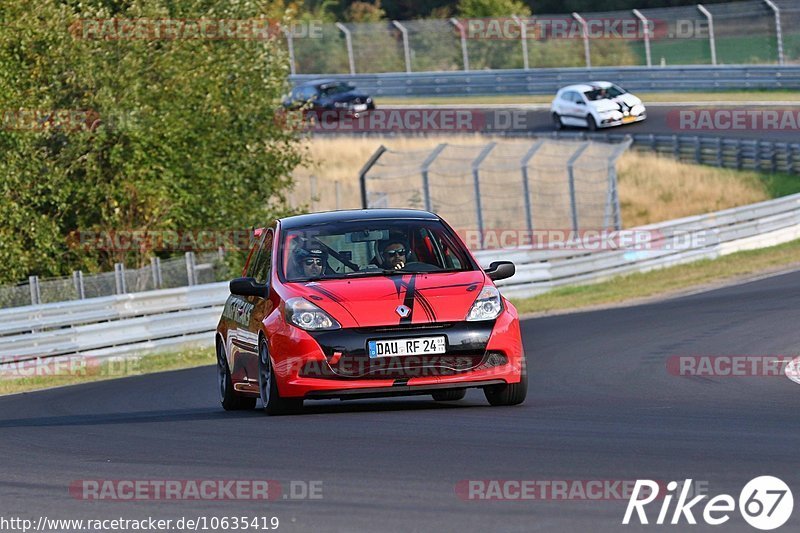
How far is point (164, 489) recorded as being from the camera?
23.1 feet

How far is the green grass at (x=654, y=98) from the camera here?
4572cm

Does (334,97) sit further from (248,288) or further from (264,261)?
(248,288)

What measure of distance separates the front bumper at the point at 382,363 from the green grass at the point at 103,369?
854cm

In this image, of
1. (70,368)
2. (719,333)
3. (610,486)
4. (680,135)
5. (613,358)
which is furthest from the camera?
(680,135)

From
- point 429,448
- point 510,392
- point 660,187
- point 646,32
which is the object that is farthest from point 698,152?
point 429,448

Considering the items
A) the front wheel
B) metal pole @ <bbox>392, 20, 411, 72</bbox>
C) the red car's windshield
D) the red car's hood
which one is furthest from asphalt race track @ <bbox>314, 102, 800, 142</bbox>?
the red car's hood

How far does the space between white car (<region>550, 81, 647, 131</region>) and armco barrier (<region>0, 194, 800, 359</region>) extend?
1642cm

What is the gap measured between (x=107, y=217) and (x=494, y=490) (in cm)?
2022

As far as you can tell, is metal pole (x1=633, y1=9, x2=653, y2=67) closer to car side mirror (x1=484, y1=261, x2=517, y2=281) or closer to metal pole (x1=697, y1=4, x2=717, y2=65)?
metal pole (x1=697, y1=4, x2=717, y2=65)

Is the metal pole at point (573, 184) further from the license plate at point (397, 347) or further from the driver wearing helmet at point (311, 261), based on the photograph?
the license plate at point (397, 347)

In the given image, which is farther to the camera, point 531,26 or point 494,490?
point 531,26

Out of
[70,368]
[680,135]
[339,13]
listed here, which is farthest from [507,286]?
[339,13]

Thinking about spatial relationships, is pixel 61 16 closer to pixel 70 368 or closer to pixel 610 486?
pixel 70 368

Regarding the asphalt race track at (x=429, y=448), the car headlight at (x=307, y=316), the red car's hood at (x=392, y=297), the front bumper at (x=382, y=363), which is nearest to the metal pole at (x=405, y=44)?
the asphalt race track at (x=429, y=448)
